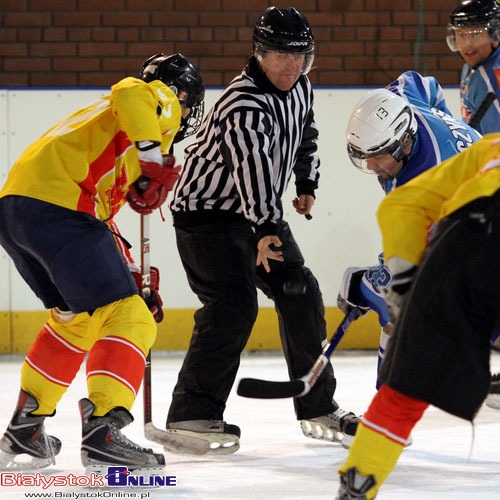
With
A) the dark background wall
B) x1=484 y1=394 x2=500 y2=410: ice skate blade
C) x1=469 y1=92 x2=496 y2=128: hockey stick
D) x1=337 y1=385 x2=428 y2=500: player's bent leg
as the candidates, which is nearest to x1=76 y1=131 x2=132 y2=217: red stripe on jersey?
x1=337 y1=385 x2=428 y2=500: player's bent leg

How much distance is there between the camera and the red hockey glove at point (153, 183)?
9.34 ft

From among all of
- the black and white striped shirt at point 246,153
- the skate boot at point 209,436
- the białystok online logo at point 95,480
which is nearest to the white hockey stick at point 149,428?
the skate boot at point 209,436

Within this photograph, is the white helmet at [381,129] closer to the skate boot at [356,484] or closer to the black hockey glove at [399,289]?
the black hockey glove at [399,289]

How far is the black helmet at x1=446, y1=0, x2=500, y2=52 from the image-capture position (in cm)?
442

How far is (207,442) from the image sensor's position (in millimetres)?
3316

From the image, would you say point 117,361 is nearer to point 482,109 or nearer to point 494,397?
point 494,397

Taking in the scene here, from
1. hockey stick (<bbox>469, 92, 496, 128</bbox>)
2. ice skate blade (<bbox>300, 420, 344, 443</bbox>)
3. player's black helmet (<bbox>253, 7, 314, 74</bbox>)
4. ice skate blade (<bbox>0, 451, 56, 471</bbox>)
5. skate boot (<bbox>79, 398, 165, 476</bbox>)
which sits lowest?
ice skate blade (<bbox>300, 420, 344, 443</bbox>)

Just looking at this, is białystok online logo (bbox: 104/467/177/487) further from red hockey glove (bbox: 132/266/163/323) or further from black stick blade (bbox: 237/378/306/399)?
red hockey glove (bbox: 132/266/163/323)

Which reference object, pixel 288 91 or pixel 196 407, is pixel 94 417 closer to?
pixel 196 407

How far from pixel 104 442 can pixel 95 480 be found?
106 mm

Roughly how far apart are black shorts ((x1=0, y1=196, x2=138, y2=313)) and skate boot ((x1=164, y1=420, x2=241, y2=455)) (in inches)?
24.9

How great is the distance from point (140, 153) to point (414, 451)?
1185 millimetres

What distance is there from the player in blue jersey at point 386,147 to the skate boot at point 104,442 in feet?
2.27

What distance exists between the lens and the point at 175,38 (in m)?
6.53
